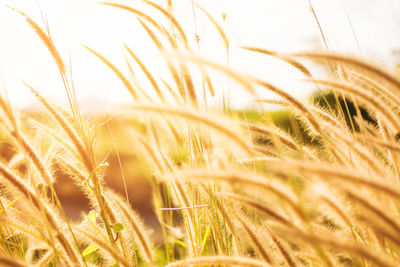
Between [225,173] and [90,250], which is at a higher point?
[225,173]

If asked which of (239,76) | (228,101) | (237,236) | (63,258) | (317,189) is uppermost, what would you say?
(228,101)

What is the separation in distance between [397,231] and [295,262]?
44cm

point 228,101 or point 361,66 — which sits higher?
point 228,101

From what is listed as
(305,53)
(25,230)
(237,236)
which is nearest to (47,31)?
(25,230)

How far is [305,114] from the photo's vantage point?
1045 millimetres

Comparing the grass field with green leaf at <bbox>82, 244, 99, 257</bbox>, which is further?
green leaf at <bbox>82, 244, 99, 257</bbox>

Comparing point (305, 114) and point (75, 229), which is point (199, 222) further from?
point (305, 114)

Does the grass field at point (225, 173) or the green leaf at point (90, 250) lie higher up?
the grass field at point (225, 173)

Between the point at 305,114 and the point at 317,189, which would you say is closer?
the point at 317,189

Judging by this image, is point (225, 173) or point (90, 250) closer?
point (225, 173)

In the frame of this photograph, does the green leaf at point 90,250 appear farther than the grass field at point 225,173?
Yes

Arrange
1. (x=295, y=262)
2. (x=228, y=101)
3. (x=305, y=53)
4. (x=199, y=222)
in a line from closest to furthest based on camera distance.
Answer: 1. (x=305, y=53)
2. (x=295, y=262)
3. (x=199, y=222)
4. (x=228, y=101)

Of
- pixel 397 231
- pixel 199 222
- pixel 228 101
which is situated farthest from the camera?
pixel 228 101

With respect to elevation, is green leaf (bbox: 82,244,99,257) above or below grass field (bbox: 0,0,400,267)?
below
